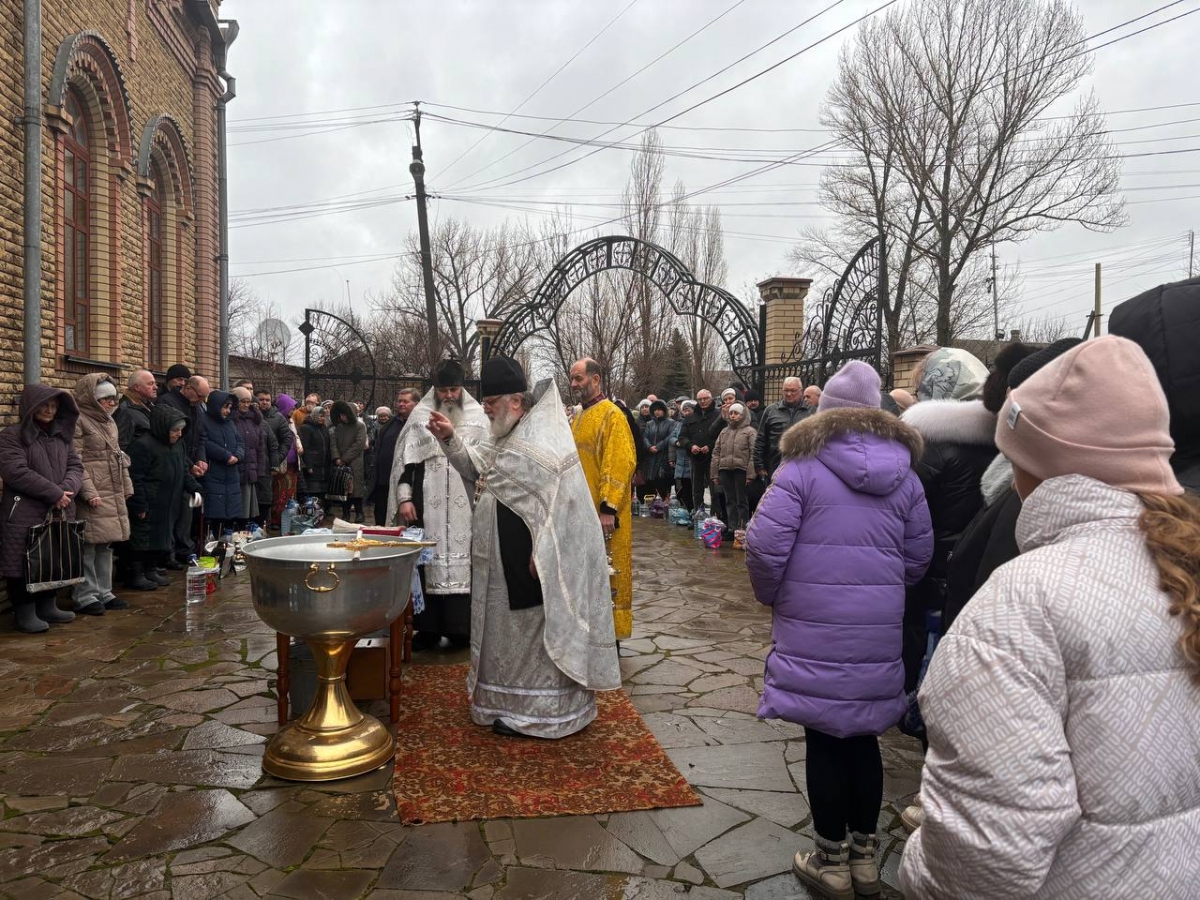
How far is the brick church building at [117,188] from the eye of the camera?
24.7 ft

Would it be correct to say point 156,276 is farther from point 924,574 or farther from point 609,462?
point 924,574

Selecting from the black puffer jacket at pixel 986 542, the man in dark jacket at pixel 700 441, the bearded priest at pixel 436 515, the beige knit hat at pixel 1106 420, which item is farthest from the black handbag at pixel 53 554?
the man in dark jacket at pixel 700 441

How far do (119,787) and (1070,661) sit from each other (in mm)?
3956

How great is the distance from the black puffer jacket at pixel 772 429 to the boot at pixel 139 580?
6.34 meters

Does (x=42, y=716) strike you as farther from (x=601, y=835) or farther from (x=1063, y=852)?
(x=1063, y=852)

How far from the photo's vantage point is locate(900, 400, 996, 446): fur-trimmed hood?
335cm

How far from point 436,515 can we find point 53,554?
2976mm

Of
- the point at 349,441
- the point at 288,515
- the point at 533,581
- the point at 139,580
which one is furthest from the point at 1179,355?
the point at 349,441

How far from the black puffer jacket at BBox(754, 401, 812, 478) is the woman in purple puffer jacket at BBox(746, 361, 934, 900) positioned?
6731 millimetres

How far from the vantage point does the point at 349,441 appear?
41.2 ft

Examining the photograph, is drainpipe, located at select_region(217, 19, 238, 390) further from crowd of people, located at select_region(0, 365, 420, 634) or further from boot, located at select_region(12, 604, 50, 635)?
boot, located at select_region(12, 604, 50, 635)

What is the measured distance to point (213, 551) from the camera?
905 centimetres

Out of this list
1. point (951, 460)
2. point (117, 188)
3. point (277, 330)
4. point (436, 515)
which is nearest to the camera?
point (951, 460)

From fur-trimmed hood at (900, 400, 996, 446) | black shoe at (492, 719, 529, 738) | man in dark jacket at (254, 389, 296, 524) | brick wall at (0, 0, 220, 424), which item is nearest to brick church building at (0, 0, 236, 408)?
brick wall at (0, 0, 220, 424)
